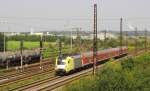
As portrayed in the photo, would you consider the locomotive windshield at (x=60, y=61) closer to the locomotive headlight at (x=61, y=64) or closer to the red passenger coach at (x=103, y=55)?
the locomotive headlight at (x=61, y=64)

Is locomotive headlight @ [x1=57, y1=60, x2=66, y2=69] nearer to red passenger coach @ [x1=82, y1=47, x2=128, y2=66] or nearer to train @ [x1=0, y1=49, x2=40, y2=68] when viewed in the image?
red passenger coach @ [x1=82, y1=47, x2=128, y2=66]

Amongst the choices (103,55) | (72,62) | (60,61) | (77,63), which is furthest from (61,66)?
(103,55)

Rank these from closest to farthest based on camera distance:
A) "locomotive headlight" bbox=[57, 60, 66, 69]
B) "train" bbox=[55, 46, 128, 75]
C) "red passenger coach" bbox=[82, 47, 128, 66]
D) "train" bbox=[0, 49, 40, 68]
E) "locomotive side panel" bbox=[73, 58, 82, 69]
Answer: "locomotive headlight" bbox=[57, 60, 66, 69]
"train" bbox=[55, 46, 128, 75]
"locomotive side panel" bbox=[73, 58, 82, 69]
"red passenger coach" bbox=[82, 47, 128, 66]
"train" bbox=[0, 49, 40, 68]

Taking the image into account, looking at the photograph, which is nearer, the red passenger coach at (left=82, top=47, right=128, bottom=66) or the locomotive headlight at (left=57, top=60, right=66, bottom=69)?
the locomotive headlight at (left=57, top=60, right=66, bottom=69)

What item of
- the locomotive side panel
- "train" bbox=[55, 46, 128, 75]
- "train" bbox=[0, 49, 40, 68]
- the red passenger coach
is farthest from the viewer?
"train" bbox=[0, 49, 40, 68]

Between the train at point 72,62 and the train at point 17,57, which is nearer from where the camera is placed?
the train at point 72,62

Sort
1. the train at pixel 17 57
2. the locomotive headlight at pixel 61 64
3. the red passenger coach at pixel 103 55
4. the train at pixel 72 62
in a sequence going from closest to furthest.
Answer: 1. the locomotive headlight at pixel 61 64
2. the train at pixel 72 62
3. the red passenger coach at pixel 103 55
4. the train at pixel 17 57

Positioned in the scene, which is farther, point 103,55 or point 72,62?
point 103,55

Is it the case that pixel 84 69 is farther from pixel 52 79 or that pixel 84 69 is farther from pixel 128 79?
pixel 128 79

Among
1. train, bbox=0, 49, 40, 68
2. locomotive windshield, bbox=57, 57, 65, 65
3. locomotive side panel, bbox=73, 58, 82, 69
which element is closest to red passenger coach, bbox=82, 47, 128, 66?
locomotive side panel, bbox=73, 58, 82, 69

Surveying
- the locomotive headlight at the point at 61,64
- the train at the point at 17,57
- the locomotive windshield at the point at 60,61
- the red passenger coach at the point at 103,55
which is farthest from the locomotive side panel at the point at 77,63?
the train at the point at 17,57

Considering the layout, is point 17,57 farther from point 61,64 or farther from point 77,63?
point 61,64

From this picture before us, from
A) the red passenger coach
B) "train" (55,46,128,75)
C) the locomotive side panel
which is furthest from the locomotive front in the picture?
the red passenger coach

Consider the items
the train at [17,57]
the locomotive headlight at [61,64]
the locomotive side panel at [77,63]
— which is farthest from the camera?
the train at [17,57]
